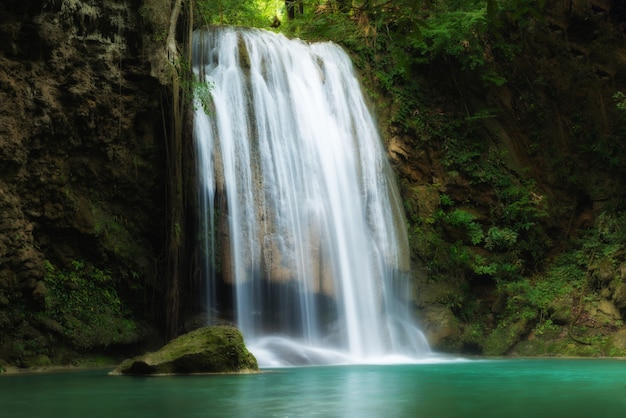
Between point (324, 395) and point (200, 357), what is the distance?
274 centimetres

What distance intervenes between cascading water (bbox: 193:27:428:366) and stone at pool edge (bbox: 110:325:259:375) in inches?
87.7

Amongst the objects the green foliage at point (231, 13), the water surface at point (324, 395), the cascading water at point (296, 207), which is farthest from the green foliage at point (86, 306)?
the green foliage at point (231, 13)

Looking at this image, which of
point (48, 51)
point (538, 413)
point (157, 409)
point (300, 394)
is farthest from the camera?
point (48, 51)

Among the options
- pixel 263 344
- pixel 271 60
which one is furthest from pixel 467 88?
pixel 263 344

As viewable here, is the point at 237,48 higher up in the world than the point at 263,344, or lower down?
higher up

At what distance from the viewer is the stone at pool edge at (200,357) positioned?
8242 mm

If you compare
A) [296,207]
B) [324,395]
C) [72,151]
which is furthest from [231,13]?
[324,395]

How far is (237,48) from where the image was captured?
1458 centimetres

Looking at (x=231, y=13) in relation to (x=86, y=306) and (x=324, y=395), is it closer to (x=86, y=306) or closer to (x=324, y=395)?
(x=86, y=306)

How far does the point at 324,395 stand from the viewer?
5.96m

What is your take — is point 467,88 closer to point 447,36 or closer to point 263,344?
point 447,36

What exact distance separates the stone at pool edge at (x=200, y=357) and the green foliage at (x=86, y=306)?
91.3 inches

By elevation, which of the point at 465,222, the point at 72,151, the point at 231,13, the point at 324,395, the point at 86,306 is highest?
the point at 231,13

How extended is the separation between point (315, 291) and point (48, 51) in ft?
20.2
